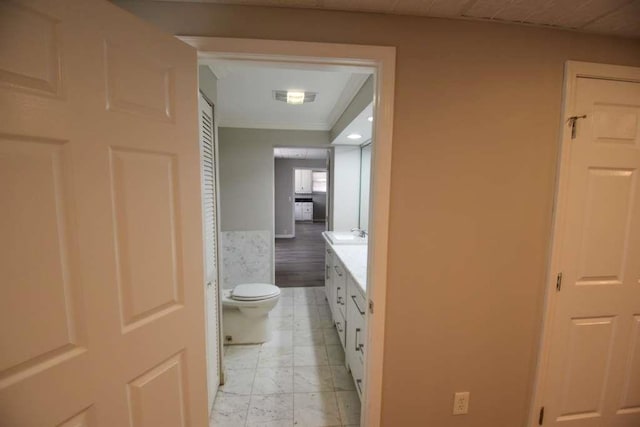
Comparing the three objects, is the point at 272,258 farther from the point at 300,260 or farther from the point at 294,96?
the point at 294,96

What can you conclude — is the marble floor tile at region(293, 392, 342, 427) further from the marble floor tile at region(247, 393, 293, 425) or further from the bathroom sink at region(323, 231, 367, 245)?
the bathroom sink at region(323, 231, 367, 245)

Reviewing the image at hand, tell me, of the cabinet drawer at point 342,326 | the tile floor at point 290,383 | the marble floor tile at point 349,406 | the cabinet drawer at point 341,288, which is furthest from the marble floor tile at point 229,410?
the cabinet drawer at point 341,288

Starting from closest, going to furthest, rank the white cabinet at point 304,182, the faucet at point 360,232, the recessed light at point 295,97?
the recessed light at point 295,97
the faucet at point 360,232
the white cabinet at point 304,182

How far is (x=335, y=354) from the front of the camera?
2.31m

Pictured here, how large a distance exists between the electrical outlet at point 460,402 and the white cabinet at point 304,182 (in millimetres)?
8832

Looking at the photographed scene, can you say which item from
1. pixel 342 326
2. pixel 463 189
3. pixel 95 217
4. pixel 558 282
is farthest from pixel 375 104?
pixel 342 326

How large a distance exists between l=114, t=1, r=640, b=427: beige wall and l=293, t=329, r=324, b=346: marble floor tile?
1.30 meters

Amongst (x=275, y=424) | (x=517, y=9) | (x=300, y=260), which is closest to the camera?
(x=517, y=9)

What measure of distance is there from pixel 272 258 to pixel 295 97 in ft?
7.12

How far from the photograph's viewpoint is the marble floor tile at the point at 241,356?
2166mm

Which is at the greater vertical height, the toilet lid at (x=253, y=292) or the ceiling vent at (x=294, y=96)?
the ceiling vent at (x=294, y=96)

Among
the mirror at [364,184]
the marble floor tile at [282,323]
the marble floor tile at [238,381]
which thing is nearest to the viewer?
the marble floor tile at [238,381]

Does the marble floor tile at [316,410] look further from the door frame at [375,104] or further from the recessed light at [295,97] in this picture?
the recessed light at [295,97]

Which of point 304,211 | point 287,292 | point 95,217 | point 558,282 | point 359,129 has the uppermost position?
point 359,129
